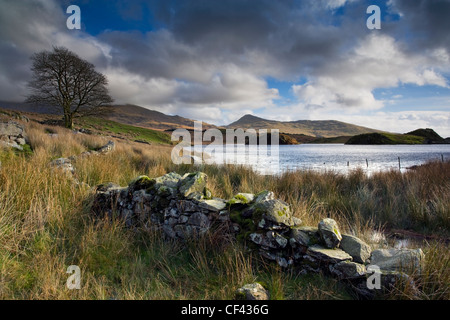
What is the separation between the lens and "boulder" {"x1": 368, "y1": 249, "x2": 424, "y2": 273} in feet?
8.72

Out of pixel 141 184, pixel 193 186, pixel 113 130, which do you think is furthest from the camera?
pixel 113 130

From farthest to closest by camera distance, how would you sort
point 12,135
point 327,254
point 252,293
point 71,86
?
point 71,86
point 12,135
point 327,254
point 252,293

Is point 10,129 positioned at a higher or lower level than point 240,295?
higher

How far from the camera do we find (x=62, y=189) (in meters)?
4.57

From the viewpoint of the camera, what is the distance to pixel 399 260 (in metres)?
2.74

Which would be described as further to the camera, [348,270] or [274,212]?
[274,212]

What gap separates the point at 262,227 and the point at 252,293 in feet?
3.61

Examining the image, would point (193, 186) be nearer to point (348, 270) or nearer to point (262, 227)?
point (262, 227)

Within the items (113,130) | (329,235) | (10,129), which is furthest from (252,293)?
A: (113,130)

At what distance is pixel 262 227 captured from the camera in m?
3.40

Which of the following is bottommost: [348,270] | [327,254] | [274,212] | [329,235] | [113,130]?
[348,270]
